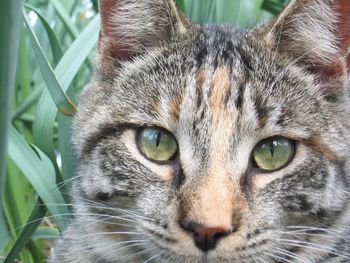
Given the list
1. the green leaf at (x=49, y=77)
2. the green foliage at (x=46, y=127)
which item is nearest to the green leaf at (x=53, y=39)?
the green foliage at (x=46, y=127)

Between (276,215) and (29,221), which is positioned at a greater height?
(276,215)

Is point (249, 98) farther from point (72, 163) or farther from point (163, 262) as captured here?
point (72, 163)

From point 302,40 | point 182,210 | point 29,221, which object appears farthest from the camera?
point 29,221

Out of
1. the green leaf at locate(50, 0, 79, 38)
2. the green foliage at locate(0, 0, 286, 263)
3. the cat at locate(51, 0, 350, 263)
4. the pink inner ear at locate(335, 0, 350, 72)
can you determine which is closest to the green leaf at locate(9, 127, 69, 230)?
the green foliage at locate(0, 0, 286, 263)

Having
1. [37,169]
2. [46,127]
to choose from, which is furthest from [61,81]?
[37,169]

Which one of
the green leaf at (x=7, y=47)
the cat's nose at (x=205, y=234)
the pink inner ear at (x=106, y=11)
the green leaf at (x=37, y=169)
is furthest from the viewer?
the green leaf at (x=37, y=169)

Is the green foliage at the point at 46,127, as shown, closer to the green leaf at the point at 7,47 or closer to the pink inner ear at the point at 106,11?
the pink inner ear at the point at 106,11

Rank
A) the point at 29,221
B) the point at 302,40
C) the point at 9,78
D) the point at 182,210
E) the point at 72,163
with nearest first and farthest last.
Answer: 1. the point at 9,78
2. the point at 182,210
3. the point at 302,40
4. the point at 29,221
5. the point at 72,163

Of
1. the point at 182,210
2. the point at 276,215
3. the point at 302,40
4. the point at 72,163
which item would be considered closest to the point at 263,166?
the point at 276,215

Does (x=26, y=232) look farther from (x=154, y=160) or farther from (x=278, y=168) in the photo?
(x=278, y=168)
